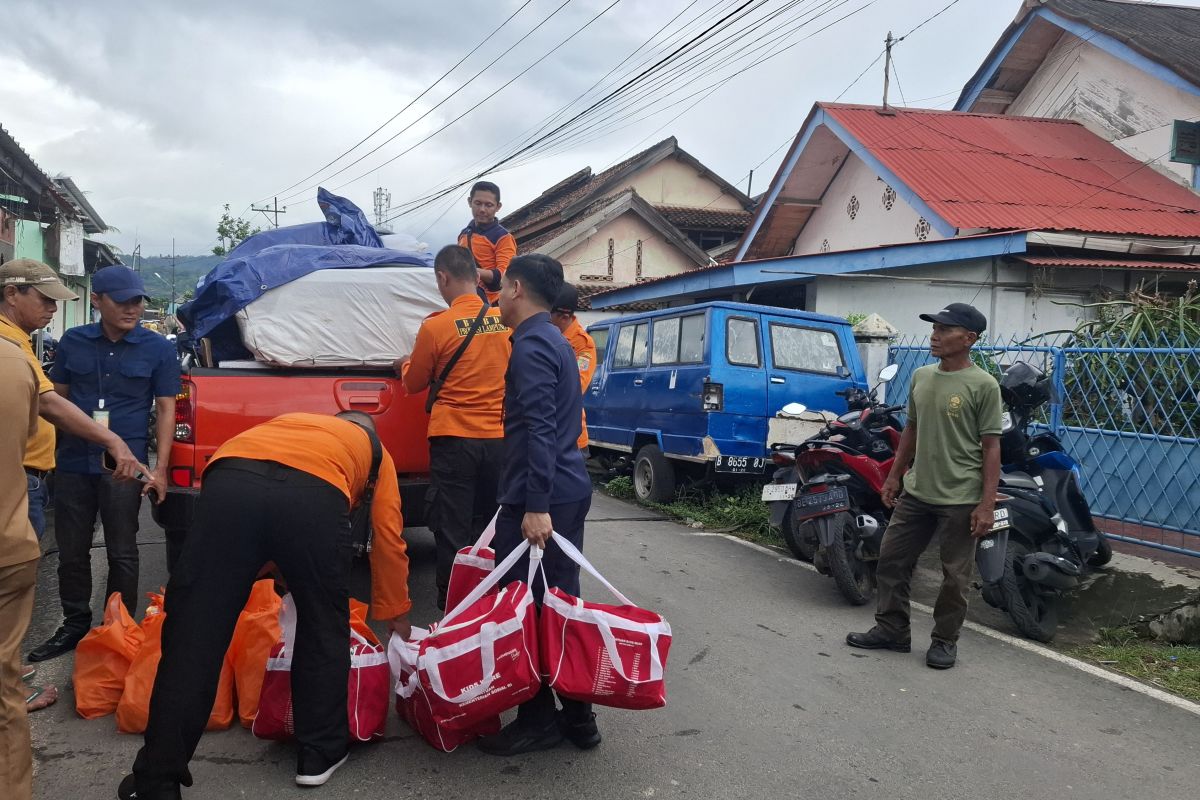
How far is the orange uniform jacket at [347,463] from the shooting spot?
2.95 meters

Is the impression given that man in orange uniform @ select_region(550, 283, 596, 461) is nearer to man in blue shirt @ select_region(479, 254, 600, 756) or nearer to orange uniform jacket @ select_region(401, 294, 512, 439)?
orange uniform jacket @ select_region(401, 294, 512, 439)

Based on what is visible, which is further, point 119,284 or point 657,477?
point 657,477

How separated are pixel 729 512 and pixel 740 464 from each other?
0.58 meters

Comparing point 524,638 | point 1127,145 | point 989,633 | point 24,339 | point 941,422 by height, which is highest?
point 1127,145

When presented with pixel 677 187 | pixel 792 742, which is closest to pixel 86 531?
pixel 792 742

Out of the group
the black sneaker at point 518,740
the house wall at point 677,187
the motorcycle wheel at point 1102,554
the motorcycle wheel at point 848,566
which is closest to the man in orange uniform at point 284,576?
the black sneaker at point 518,740

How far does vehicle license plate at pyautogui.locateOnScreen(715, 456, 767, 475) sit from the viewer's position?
7754mm

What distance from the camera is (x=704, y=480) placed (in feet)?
27.9

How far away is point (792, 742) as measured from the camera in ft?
11.8

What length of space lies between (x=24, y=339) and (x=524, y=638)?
2692 millimetres

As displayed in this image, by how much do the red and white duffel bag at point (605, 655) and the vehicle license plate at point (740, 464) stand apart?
15.5 feet

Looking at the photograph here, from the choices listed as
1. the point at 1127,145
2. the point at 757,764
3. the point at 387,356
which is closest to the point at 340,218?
the point at 387,356

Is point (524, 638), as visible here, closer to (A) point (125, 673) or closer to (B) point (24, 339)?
(A) point (125, 673)

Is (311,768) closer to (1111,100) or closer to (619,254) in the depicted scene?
(1111,100)
